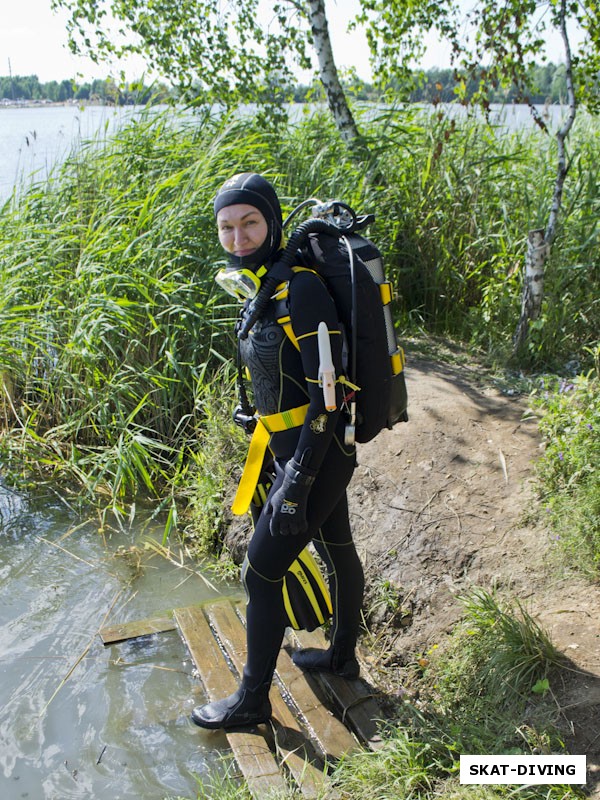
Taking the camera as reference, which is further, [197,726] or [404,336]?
[404,336]

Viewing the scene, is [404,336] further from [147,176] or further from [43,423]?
[43,423]

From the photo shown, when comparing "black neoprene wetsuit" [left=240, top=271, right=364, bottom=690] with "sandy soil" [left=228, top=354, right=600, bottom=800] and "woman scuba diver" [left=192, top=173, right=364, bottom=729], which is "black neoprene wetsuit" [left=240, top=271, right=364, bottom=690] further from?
"sandy soil" [left=228, top=354, right=600, bottom=800]

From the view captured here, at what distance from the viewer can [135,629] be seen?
3.64 meters

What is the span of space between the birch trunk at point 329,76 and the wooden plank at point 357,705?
4.29 meters

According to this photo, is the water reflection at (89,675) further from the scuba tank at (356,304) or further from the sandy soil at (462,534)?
the scuba tank at (356,304)

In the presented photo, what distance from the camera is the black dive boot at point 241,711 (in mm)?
2879

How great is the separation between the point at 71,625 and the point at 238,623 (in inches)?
32.0

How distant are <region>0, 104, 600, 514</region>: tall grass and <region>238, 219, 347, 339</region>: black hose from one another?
221cm

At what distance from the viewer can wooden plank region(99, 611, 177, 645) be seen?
Result: 140 inches

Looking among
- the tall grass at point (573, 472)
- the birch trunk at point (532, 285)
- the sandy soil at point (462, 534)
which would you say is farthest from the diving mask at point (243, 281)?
the birch trunk at point (532, 285)

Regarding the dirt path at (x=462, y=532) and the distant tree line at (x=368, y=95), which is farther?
the distant tree line at (x=368, y=95)

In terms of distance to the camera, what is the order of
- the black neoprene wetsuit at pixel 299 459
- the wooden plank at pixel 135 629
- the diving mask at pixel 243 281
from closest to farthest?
the black neoprene wetsuit at pixel 299 459 < the diving mask at pixel 243 281 < the wooden plank at pixel 135 629

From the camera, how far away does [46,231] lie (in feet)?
17.4

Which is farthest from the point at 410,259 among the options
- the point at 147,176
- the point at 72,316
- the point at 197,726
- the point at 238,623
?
the point at 197,726
